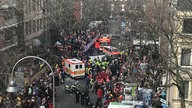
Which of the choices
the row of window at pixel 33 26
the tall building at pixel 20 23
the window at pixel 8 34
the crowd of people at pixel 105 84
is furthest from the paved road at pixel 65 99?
the row of window at pixel 33 26

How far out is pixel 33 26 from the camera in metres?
47.5

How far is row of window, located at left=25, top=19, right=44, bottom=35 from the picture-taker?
4512cm

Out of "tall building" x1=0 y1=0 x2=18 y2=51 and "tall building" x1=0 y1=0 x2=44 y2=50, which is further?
"tall building" x1=0 y1=0 x2=44 y2=50

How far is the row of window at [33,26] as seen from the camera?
45.1 metres

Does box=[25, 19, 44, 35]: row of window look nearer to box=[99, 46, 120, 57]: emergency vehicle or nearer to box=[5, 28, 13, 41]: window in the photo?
box=[5, 28, 13, 41]: window

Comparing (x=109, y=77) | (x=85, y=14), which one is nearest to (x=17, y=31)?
(x=109, y=77)

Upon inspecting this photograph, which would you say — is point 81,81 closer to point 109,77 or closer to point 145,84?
point 109,77

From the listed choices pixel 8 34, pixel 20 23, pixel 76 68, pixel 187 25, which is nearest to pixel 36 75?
pixel 76 68

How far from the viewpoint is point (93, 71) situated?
35.3 metres

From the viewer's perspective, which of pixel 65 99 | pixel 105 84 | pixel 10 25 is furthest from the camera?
pixel 10 25

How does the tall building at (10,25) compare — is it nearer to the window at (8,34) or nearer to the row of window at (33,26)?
the window at (8,34)

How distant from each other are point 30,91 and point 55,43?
886 inches

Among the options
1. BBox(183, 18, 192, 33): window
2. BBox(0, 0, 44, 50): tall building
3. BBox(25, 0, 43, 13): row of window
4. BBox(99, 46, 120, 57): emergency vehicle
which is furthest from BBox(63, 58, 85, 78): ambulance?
BBox(183, 18, 192, 33): window

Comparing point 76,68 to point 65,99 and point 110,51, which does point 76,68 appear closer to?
point 65,99
